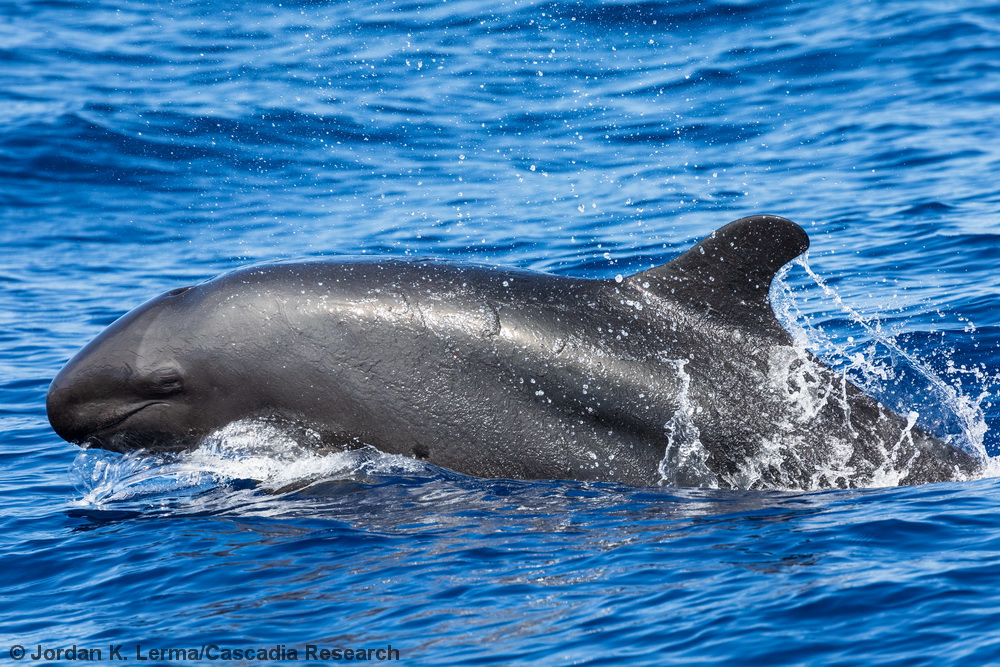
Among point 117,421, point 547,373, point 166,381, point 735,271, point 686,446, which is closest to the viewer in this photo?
point 735,271

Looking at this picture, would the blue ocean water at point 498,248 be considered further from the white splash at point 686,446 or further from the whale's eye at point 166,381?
the whale's eye at point 166,381

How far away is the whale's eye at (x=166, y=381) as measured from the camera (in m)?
10.3

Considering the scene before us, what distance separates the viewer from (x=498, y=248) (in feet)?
62.8

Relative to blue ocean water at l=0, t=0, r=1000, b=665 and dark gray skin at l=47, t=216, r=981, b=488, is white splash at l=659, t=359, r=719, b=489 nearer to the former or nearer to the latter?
dark gray skin at l=47, t=216, r=981, b=488

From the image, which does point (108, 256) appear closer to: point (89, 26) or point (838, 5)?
point (89, 26)

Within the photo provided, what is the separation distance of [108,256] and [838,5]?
20.1m

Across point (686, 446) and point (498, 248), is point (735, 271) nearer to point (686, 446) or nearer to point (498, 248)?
point (686, 446)

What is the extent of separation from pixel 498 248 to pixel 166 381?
937 centimetres

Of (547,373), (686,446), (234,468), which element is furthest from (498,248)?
(686,446)

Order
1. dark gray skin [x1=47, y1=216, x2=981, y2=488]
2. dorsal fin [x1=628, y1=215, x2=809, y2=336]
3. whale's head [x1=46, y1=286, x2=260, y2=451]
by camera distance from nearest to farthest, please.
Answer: dorsal fin [x1=628, y1=215, x2=809, y2=336]
dark gray skin [x1=47, y1=216, x2=981, y2=488]
whale's head [x1=46, y1=286, x2=260, y2=451]

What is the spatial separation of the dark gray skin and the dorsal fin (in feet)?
0.05

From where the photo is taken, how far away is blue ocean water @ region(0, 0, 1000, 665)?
770 centimetres

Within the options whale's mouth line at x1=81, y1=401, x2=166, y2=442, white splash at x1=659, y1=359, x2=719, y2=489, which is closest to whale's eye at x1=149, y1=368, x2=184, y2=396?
whale's mouth line at x1=81, y1=401, x2=166, y2=442

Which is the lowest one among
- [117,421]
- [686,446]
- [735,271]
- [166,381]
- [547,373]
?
[686,446]
